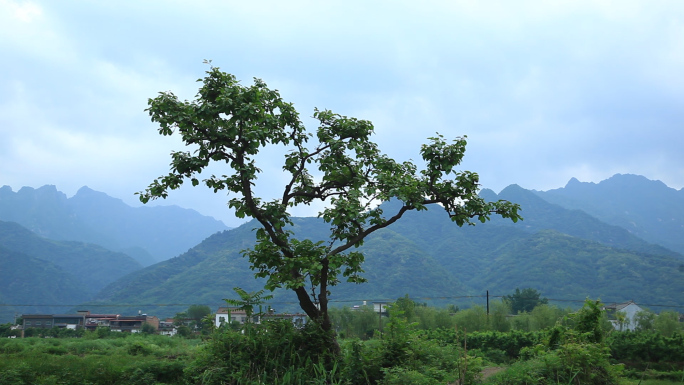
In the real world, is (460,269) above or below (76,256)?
below

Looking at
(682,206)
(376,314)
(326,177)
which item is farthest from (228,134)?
(682,206)

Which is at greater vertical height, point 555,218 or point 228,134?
point 555,218

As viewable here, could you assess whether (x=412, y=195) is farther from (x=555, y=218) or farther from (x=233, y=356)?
(x=555, y=218)

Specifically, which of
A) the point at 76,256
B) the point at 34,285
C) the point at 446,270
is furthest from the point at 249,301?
the point at 76,256

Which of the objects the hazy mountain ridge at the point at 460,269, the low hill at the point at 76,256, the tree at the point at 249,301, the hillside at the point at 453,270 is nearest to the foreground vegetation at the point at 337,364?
the tree at the point at 249,301

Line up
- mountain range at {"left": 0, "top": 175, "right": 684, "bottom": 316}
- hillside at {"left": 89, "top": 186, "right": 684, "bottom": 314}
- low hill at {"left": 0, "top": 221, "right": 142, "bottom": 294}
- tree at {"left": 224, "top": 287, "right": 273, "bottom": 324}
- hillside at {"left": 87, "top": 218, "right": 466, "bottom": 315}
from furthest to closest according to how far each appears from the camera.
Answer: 1. low hill at {"left": 0, "top": 221, "right": 142, "bottom": 294}
2. hillside at {"left": 87, "top": 218, "right": 466, "bottom": 315}
3. hillside at {"left": 89, "top": 186, "right": 684, "bottom": 314}
4. mountain range at {"left": 0, "top": 175, "right": 684, "bottom": 316}
5. tree at {"left": 224, "top": 287, "right": 273, "bottom": 324}

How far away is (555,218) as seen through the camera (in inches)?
5861

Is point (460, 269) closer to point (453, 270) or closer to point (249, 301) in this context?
point (453, 270)

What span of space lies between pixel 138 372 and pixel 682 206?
21994cm

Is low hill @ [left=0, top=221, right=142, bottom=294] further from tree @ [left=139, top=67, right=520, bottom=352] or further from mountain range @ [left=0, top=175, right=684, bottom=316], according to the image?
tree @ [left=139, top=67, right=520, bottom=352]

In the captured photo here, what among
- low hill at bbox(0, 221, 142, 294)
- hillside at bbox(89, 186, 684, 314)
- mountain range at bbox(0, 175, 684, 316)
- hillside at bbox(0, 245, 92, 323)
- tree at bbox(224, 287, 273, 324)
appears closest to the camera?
tree at bbox(224, 287, 273, 324)

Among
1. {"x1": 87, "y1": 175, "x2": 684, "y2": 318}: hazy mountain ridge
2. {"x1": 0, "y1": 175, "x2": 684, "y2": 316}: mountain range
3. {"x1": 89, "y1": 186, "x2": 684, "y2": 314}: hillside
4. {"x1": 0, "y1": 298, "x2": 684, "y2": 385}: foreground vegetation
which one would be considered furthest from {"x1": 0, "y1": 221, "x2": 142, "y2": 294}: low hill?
{"x1": 0, "y1": 298, "x2": 684, "y2": 385}: foreground vegetation

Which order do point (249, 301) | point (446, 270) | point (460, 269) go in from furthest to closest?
1. point (460, 269)
2. point (446, 270)
3. point (249, 301)

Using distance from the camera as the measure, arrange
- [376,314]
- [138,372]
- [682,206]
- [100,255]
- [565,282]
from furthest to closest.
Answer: [682,206] → [100,255] → [565,282] → [376,314] → [138,372]
